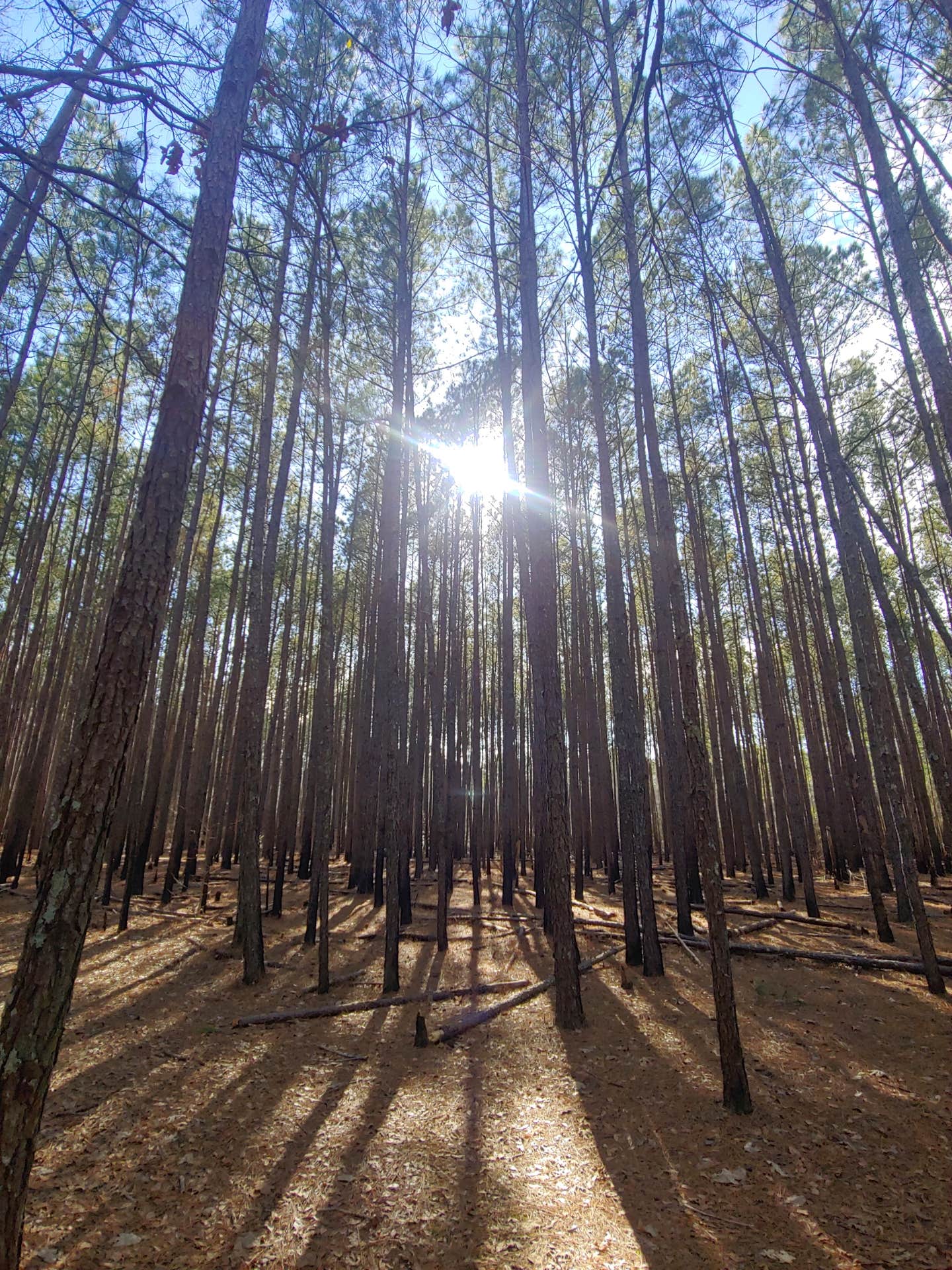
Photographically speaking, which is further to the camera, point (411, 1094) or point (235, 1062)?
point (235, 1062)

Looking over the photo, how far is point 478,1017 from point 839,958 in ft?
13.9

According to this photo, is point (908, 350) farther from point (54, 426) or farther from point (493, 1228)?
point (54, 426)

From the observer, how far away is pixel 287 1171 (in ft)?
10.3

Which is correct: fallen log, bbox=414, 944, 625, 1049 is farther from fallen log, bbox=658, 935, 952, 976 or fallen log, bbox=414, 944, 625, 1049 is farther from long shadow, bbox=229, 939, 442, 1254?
fallen log, bbox=658, 935, 952, 976

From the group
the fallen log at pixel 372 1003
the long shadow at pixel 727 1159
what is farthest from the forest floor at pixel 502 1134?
the fallen log at pixel 372 1003

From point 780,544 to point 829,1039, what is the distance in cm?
1097

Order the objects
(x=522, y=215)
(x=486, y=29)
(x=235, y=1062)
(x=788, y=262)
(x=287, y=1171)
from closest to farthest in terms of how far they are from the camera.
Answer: (x=287, y=1171)
(x=235, y=1062)
(x=522, y=215)
(x=486, y=29)
(x=788, y=262)

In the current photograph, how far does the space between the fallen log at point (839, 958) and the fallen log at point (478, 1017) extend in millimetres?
1527

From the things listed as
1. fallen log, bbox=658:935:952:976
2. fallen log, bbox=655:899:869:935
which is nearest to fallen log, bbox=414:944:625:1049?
fallen log, bbox=658:935:952:976

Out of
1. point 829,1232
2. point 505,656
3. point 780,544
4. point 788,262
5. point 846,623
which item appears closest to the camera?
point 829,1232

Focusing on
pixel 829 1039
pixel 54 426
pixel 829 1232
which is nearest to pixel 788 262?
pixel 829 1039

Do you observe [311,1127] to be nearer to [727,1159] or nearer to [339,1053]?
[339,1053]

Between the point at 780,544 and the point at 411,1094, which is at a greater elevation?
the point at 780,544

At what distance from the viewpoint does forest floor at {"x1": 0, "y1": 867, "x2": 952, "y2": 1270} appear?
257cm
